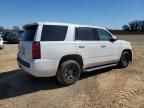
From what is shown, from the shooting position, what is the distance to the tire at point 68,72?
22.2 feet

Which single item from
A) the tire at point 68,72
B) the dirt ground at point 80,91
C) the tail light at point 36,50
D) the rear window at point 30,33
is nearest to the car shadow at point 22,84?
the dirt ground at point 80,91

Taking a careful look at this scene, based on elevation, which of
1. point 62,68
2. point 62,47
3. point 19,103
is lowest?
point 19,103

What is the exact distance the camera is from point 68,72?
22.9 feet

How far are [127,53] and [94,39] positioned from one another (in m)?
2.40

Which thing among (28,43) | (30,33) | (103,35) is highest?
(30,33)

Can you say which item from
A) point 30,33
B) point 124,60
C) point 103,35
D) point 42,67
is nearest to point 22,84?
point 42,67

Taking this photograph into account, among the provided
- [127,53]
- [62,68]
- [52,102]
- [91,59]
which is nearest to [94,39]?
[91,59]

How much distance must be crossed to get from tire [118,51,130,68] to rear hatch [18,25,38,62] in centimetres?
411

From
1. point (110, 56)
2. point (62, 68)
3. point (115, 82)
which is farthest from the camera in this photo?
point (110, 56)

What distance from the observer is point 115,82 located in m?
7.29

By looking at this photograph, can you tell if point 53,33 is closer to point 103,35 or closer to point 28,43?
point 28,43

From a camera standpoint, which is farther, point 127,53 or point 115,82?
point 127,53

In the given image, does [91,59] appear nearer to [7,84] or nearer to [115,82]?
[115,82]

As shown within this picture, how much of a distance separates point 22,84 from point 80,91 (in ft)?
6.81
